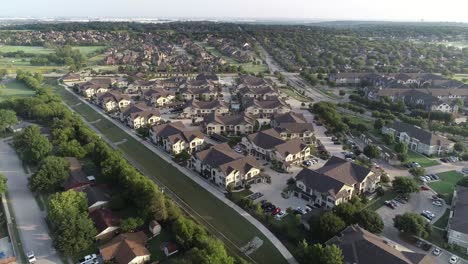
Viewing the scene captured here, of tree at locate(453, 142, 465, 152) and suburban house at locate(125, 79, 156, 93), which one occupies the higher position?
suburban house at locate(125, 79, 156, 93)

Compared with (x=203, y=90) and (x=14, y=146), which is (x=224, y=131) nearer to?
(x=203, y=90)

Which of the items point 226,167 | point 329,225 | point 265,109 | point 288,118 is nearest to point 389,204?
point 329,225

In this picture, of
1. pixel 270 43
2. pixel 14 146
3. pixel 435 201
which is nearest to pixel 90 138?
pixel 14 146

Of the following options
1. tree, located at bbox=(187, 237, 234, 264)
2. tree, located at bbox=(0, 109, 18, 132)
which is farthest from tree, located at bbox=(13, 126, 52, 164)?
tree, located at bbox=(187, 237, 234, 264)

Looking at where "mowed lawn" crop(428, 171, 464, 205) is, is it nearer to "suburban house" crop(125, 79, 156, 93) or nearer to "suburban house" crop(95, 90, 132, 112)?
"suburban house" crop(95, 90, 132, 112)

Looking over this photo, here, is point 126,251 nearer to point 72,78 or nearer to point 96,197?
point 96,197

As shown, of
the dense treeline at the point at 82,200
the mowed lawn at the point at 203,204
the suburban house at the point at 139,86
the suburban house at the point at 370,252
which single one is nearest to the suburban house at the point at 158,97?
the suburban house at the point at 139,86

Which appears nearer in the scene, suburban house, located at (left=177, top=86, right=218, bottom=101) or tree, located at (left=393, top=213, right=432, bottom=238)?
tree, located at (left=393, top=213, right=432, bottom=238)
